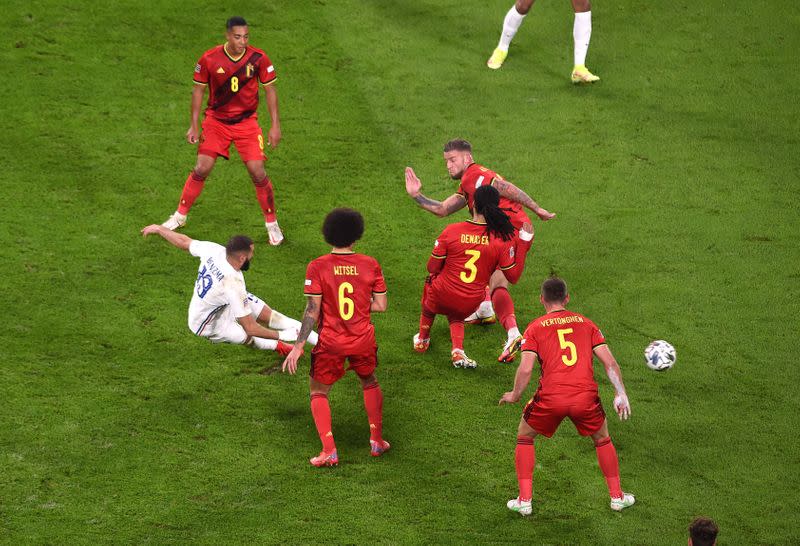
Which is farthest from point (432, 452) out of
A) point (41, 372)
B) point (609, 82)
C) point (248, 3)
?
point (248, 3)

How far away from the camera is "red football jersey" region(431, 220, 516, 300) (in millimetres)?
9688

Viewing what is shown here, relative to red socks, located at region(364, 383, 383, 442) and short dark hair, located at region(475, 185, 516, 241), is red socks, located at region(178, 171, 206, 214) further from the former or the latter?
red socks, located at region(364, 383, 383, 442)

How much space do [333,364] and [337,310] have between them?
0.43m

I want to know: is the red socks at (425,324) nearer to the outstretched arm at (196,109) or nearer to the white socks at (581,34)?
the outstretched arm at (196,109)

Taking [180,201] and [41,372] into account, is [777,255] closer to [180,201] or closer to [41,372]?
[180,201]

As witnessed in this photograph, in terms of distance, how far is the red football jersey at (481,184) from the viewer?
1024 centimetres

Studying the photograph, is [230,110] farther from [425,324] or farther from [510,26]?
[510,26]

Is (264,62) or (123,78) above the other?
(264,62)

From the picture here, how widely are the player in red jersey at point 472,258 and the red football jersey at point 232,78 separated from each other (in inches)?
121

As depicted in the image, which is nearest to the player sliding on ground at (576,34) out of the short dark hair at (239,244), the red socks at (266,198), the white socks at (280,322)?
the red socks at (266,198)

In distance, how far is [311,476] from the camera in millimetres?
8672

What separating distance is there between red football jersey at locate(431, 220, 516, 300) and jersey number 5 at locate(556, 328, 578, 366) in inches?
73.2

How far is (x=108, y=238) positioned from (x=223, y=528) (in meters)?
5.07

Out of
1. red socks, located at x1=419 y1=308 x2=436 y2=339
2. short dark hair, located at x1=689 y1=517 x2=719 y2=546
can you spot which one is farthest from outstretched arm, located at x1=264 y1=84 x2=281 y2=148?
short dark hair, located at x1=689 y1=517 x2=719 y2=546
